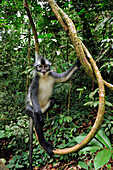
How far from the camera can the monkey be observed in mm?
1460

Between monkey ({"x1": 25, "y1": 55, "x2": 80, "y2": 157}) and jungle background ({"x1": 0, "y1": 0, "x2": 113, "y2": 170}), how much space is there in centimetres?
35

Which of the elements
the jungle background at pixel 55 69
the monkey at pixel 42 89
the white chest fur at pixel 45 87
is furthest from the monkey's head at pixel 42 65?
the jungle background at pixel 55 69

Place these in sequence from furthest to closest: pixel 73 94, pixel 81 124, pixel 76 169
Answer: pixel 73 94 → pixel 81 124 → pixel 76 169

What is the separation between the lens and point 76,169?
6.72 feet

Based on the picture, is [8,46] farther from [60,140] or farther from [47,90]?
[60,140]

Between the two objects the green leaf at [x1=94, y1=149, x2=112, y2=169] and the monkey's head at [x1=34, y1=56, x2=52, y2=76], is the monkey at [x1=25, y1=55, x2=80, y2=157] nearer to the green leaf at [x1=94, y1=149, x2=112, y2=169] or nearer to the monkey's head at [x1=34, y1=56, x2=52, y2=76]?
the monkey's head at [x1=34, y1=56, x2=52, y2=76]

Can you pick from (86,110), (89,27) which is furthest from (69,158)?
(89,27)

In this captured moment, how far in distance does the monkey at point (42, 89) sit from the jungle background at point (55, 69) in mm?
349

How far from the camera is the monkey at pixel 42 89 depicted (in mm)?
1460

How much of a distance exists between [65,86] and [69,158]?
1.41 metres

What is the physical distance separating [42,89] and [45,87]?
0.06 meters

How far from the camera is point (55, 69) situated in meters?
2.30

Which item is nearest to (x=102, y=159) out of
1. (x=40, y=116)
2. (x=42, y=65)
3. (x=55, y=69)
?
(x=40, y=116)

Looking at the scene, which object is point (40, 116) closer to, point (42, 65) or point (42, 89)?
point (42, 89)
